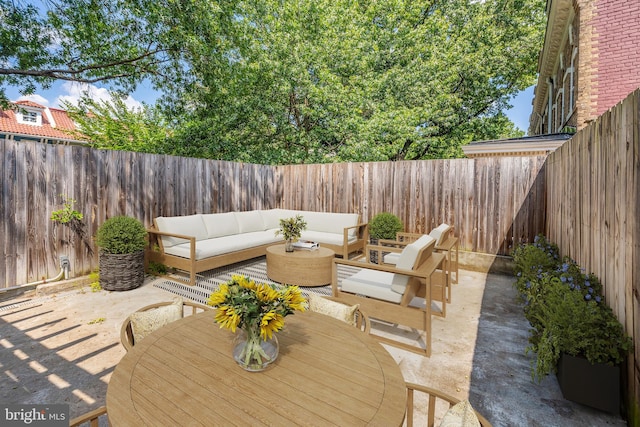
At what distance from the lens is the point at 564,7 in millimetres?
6812

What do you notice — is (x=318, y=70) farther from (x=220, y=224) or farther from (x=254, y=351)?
(x=254, y=351)

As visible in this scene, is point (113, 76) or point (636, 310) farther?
point (113, 76)

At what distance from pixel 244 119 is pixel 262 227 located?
17.7ft

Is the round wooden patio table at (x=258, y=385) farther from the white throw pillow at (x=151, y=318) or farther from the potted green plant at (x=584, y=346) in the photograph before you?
the potted green plant at (x=584, y=346)

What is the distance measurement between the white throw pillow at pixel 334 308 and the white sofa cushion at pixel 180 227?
3571 mm

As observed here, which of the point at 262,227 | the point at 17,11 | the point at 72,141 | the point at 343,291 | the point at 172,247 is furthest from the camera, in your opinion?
the point at 72,141

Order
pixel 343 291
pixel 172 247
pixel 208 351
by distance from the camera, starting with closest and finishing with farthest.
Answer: pixel 208 351 → pixel 343 291 → pixel 172 247

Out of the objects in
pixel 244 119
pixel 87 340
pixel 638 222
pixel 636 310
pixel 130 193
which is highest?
pixel 244 119

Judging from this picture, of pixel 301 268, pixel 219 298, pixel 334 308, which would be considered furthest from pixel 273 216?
pixel 219 298

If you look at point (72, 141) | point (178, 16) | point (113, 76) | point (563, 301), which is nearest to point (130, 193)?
point (113, 76)

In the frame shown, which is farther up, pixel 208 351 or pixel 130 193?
pixel 130 193

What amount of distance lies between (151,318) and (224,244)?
3.31 meters

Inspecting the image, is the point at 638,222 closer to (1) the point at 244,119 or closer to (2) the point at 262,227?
(2) the point at 262,227

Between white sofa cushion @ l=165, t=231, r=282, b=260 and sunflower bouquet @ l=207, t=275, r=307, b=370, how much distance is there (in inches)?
141
